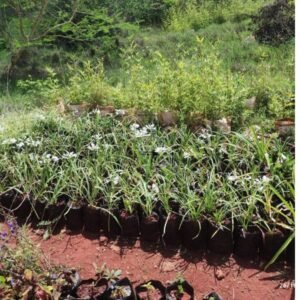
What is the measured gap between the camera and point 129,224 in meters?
3.29

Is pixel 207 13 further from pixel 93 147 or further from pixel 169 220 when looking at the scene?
pixel 169 220

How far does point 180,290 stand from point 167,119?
7.80 ft

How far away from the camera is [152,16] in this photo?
1027cm

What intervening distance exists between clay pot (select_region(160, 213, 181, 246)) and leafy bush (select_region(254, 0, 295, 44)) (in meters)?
5.30

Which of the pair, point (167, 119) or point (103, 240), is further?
point (167, 119)

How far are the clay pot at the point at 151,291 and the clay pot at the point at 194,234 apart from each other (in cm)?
50

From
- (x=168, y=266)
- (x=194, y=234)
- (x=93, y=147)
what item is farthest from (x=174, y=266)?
(x=93, y=147)

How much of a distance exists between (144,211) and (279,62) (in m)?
4.33

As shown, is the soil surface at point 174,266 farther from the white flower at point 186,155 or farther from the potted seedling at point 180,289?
the white flower at point 186,155

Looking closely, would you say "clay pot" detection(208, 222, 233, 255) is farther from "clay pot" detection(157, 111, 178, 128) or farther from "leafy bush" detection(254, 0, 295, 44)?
"leafy bush" detection(254, 0, 295, 44)

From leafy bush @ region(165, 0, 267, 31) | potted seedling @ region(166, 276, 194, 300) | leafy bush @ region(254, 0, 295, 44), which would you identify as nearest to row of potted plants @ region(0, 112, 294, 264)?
potted seedling @ region(166, 276, 194, 300)

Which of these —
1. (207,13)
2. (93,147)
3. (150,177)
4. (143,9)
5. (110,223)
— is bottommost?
(110,223)

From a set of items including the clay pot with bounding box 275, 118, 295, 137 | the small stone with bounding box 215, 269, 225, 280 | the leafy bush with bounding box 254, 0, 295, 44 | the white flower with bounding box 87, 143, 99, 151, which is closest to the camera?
the small stone with bounding box 215, 269, 225, 280

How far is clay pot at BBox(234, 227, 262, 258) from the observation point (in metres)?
2.93
